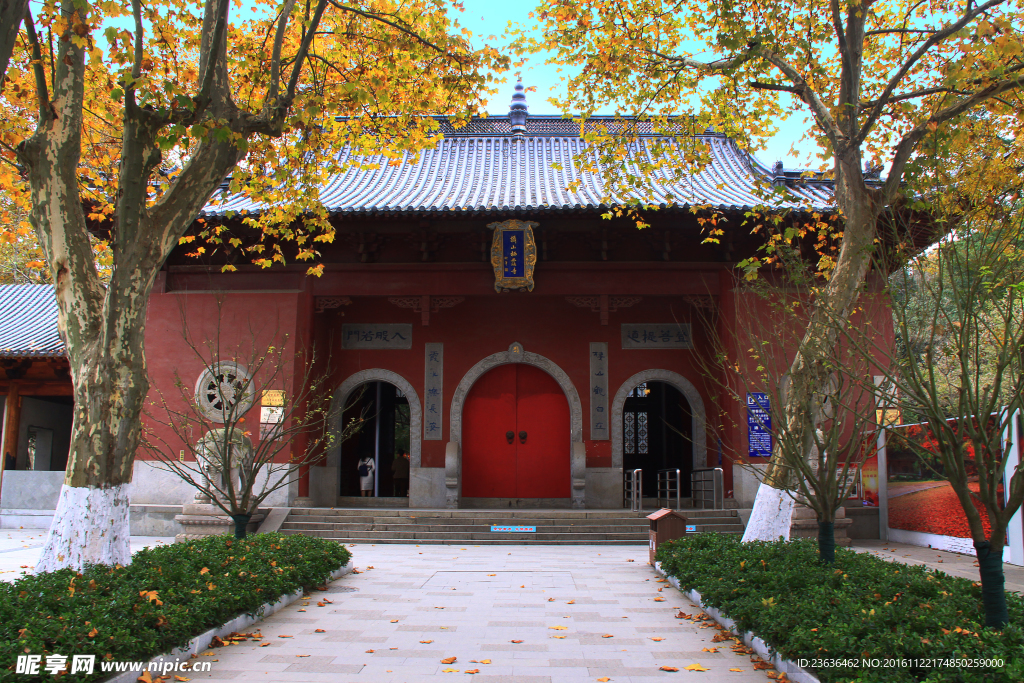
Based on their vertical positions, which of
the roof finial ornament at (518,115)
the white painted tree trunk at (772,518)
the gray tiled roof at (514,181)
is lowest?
the white painted tree trunk at (772,518)

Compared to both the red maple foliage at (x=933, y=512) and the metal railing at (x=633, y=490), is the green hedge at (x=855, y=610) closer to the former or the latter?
the red maple foliage at (x=933, y=512)

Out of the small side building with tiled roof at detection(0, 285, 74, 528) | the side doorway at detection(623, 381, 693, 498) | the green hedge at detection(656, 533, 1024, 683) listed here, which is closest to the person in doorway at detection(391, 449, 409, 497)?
the side doorway at detection(623, 381, 693, 498)

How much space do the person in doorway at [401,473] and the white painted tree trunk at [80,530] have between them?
7.59m

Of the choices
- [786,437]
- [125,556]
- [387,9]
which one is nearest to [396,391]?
[387,9]

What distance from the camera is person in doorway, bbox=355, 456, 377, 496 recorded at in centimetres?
1198

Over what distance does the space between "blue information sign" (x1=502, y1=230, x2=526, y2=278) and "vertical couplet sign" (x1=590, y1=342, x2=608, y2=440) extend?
2.27 metres

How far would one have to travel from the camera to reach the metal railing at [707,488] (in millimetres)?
10094

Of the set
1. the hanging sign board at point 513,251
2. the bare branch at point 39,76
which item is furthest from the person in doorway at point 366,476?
the bare branch at point 39,76

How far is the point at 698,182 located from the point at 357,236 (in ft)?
18.6

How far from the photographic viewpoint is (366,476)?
1199cm

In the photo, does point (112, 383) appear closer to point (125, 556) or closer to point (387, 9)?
point (125, 556)

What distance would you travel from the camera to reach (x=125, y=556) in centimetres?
474

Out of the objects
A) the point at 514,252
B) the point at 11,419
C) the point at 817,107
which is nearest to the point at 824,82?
the point at 817,107

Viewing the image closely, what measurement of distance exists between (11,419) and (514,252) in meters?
9.09
